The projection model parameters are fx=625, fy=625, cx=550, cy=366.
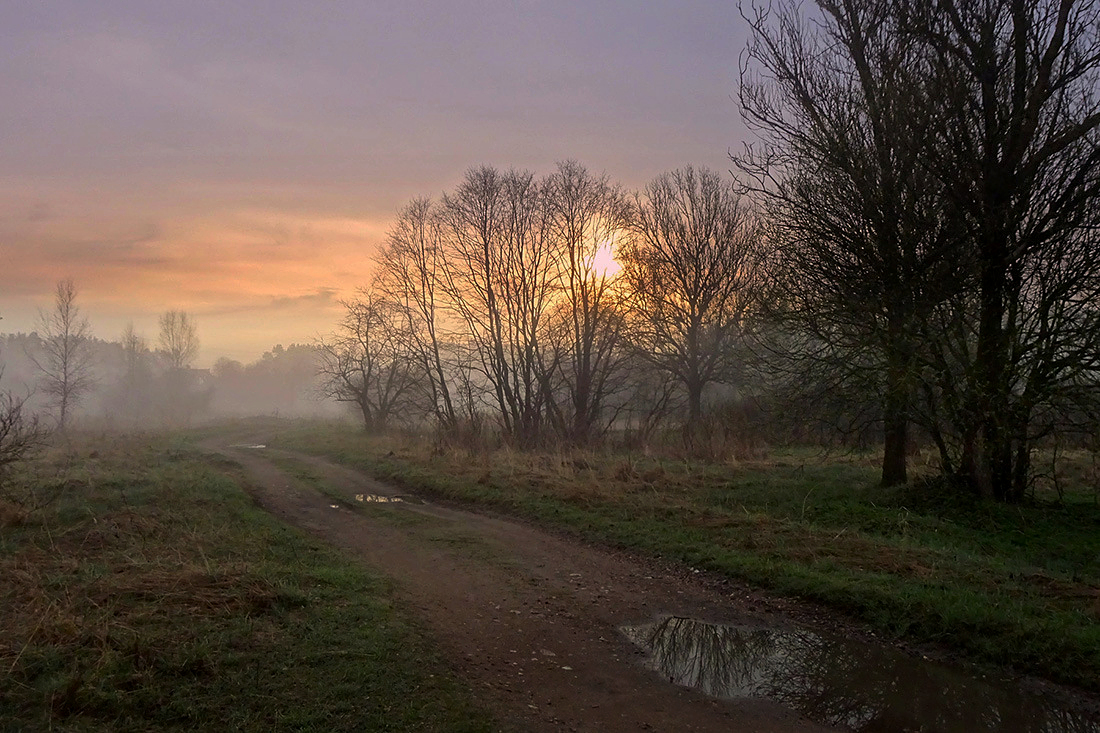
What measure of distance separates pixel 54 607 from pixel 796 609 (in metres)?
7.72

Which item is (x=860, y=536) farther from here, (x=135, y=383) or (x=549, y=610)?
(x=135, y=383)

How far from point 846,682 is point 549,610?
3.22 metres

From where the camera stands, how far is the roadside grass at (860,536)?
20.8 feet

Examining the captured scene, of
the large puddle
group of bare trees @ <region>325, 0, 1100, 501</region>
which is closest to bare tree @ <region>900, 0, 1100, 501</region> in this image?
group of bare trees @ <region>325, 0, 1100, 501</region>

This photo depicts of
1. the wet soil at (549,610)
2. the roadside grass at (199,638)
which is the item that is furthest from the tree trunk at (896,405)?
the roadside grass at (199,638)

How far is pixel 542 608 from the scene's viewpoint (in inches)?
294

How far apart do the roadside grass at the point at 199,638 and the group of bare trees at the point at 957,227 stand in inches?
375

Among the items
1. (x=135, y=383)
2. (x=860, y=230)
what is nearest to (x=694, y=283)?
(x=860, y=230)

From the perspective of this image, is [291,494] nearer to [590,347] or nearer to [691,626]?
[691,626]

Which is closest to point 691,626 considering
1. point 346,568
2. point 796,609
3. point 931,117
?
point 796,609

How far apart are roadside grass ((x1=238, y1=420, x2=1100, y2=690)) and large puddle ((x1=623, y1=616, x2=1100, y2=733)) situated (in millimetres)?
634

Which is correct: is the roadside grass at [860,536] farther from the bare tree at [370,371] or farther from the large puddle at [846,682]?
the bare tree at [370,371]

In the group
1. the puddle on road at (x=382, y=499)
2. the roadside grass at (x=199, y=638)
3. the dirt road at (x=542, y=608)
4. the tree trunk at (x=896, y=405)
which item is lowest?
the puddle on road at (x=382, y=499)

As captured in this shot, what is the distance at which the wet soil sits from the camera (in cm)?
505
